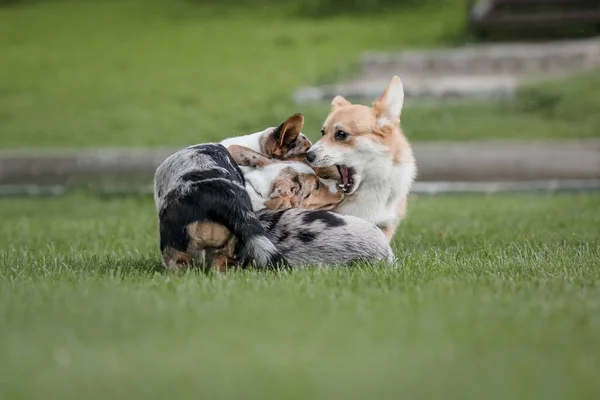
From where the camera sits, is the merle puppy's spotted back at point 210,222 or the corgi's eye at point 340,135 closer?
the merle puppy's spotted back at point 210,222

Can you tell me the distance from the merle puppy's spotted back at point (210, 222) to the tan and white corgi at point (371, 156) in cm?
76

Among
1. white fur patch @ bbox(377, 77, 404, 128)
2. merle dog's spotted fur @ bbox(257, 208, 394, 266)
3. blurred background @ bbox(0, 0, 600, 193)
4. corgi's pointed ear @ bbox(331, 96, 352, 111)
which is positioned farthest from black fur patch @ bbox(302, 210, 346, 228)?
blurred background @ bbox(0, 0, 600, 193)

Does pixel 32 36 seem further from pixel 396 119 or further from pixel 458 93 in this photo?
pixel 396 119

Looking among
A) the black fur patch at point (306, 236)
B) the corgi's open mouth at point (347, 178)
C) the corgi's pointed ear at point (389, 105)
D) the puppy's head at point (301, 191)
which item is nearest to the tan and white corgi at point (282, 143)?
the puppy's head at point (301, 191)

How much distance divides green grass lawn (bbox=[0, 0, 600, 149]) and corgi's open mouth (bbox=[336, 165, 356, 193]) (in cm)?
672

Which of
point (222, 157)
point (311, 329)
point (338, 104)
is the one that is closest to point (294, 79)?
point (338, 104)

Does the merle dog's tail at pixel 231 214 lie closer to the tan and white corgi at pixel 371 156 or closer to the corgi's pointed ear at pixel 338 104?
the tan and white corgi at pixel 371 156

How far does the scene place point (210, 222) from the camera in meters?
5.27

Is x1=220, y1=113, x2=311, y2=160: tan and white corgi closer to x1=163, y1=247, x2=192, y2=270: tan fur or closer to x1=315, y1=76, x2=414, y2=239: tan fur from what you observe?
x1=315, y1=76, x2=414, y2=239: tan fur

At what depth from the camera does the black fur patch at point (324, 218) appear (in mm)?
5570

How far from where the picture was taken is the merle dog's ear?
5973mm

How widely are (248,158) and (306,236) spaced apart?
712 millimetres

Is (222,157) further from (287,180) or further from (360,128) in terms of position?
(360,128)

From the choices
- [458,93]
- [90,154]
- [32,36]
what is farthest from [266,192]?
[32,36]
